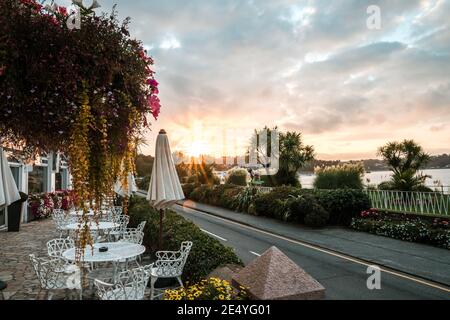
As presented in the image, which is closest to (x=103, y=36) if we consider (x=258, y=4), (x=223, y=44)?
(x=258, y=4)

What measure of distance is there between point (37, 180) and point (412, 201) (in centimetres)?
2072

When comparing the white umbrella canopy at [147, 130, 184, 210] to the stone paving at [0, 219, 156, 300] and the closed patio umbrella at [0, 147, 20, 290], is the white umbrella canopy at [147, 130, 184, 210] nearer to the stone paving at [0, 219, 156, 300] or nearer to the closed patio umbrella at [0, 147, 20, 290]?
the stone paving at [0, 219, 156, 300]

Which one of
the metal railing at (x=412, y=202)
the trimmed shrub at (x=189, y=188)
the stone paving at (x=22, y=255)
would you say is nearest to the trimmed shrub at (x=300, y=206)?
the metal railing at (x=412, y=202)

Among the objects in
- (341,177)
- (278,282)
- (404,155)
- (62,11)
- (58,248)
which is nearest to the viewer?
(62,11)

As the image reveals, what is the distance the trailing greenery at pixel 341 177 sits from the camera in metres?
20.7

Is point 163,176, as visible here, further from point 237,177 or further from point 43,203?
point 237,177

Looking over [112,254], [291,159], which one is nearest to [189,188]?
[291,159]

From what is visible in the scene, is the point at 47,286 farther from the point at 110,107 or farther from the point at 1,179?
the point at 110,107

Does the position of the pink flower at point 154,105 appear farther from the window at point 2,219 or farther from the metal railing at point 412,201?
the window at point 2,219

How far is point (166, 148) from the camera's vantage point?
7.93 m

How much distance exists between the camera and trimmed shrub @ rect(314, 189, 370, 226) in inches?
666

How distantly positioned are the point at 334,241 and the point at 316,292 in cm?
935

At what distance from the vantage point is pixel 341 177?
2102cm

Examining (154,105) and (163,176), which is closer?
(154,105)
